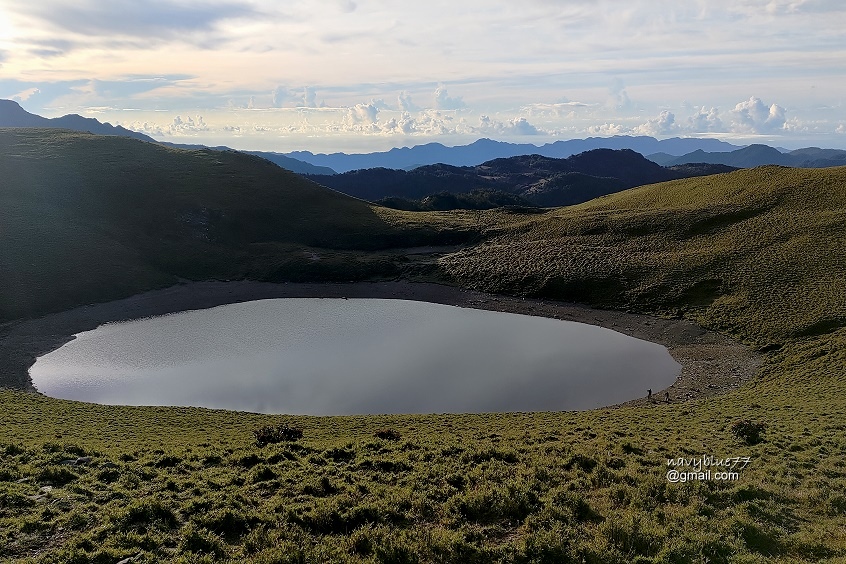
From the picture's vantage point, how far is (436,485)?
1598 centimetres

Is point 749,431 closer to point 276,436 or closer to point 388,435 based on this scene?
point 388,435

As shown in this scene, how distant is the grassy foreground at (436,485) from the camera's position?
1171cm

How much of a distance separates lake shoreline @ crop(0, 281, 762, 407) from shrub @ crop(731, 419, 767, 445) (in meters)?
12.3

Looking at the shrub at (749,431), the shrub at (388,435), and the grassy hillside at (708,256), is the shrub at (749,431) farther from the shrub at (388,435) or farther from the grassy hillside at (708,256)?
the grassy hillside at (708,256)

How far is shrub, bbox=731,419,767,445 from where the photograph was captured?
827 inches

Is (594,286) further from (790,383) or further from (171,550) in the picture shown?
(171,550)

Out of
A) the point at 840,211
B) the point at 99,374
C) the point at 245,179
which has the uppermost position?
the point at 245,179

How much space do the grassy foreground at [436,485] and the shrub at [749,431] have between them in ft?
1.31

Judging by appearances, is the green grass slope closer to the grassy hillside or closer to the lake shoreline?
the lake shoreline

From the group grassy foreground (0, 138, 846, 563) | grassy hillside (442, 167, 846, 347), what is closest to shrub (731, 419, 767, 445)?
grassy foreground (0, 138, 846, 563)

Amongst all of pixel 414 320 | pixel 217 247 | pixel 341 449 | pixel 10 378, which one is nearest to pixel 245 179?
pixel 217 247

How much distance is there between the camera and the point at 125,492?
15.0 m

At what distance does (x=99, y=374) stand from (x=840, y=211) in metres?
94.2

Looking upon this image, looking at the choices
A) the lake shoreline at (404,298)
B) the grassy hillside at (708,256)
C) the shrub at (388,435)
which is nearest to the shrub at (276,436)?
the shrub at (388,435)
